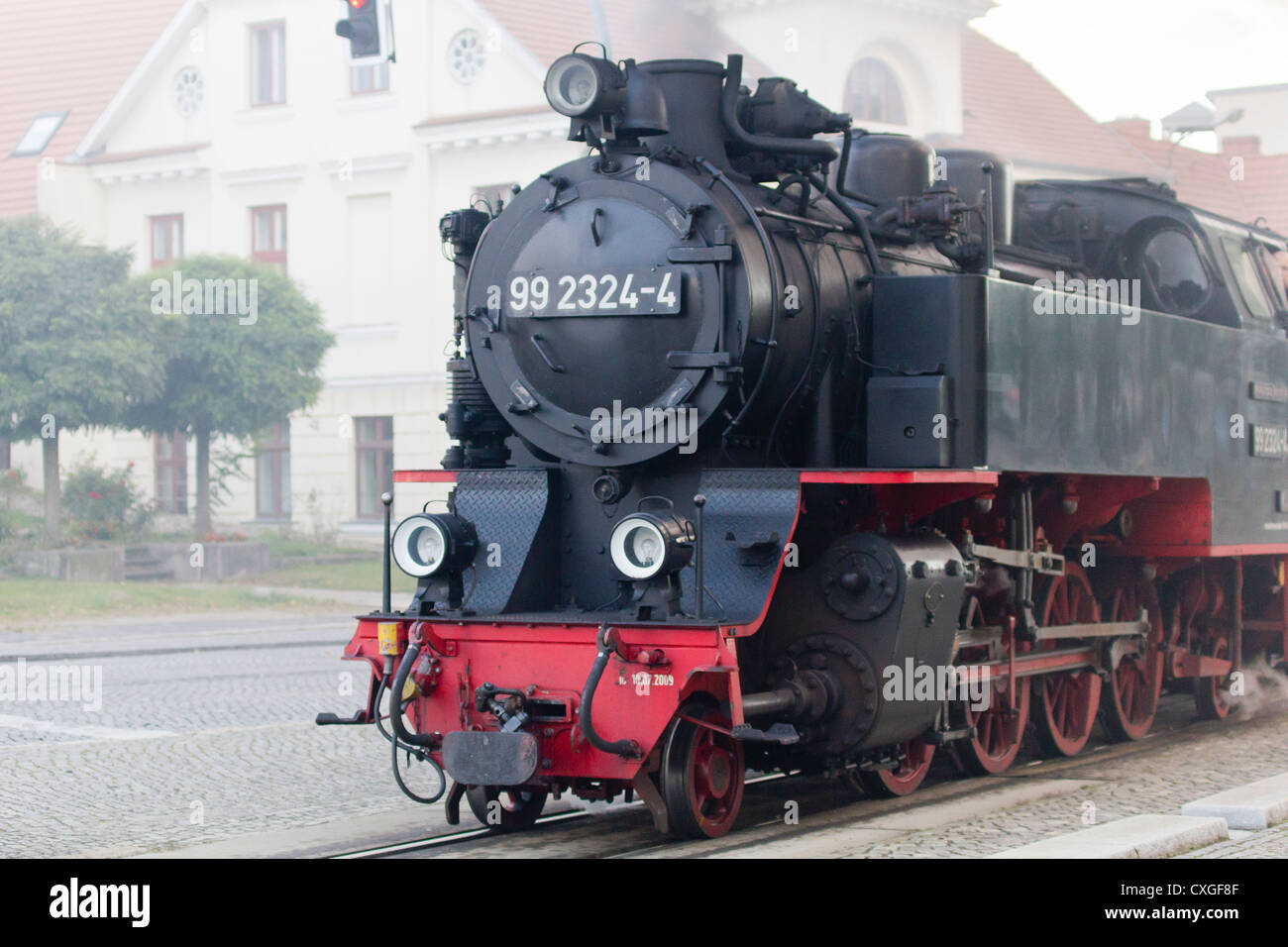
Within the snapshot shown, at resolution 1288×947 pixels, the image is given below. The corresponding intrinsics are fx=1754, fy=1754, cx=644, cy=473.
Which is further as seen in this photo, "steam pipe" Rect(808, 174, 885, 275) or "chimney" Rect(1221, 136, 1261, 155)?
"chimney" Rect(1221, 136, 1261, 155)

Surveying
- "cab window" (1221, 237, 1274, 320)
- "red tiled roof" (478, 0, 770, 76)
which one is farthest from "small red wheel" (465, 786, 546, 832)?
"red tiled roof" (478, 0, 770, 76)

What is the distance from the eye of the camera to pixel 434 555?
840 cm

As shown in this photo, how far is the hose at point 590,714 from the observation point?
24.5 feet

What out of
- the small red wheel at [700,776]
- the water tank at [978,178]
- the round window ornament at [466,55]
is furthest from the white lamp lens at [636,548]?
the round window ornament at [466,55]

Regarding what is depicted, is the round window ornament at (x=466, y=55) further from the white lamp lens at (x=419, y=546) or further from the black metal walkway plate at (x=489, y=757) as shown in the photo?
the black metal walkway plate at (x=489, y=757)

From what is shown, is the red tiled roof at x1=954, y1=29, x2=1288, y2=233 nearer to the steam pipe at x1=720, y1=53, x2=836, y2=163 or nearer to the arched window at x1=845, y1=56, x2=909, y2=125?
the arched window at x1=845, y1=56, x2=909, y2=125

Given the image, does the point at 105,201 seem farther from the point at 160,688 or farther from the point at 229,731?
the point at 229,731

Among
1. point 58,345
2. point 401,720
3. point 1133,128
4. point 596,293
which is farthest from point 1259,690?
point 1133,128

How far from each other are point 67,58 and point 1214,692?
32.1 m

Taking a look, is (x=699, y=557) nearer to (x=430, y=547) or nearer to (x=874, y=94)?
(x=430, y=547)

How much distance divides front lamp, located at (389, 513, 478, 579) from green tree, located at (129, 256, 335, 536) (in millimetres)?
20502

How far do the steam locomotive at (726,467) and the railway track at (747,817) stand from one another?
0.47ft

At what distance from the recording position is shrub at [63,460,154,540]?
27938 mm
